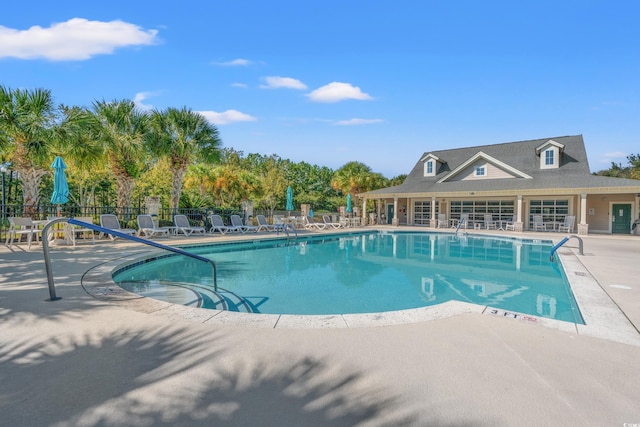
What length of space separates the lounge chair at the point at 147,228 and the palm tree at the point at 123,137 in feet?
4.88

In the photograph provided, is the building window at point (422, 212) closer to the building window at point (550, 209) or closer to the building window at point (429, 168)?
the building window at point (429, 168)

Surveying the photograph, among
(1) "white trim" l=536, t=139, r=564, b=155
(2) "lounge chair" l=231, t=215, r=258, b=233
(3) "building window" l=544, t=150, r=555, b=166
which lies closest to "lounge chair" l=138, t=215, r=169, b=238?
(2) "lounge chair" l=231, t=215, r=258, b=233

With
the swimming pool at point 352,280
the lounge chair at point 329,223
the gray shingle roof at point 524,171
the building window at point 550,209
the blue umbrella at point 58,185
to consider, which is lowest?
the swimming pool at point 352,280

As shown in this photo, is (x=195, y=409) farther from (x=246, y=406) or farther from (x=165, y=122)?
(x=165, y=122)

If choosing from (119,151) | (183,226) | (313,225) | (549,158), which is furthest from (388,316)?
(549,158)

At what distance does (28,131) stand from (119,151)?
12.0ft

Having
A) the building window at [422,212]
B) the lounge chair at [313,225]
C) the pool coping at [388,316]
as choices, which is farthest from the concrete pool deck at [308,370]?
the building window at [422,212]

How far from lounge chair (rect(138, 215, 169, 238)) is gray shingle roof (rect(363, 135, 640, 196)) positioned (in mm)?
16421

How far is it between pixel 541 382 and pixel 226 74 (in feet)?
53.0

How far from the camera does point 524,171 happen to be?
80.1 ft

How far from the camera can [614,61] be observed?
50.7 ft

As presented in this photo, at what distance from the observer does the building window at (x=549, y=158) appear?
2364 centimetres

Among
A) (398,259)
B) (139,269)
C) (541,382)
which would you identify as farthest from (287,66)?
(541,382)

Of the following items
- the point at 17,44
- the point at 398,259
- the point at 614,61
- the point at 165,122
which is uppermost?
the point at 614,61
